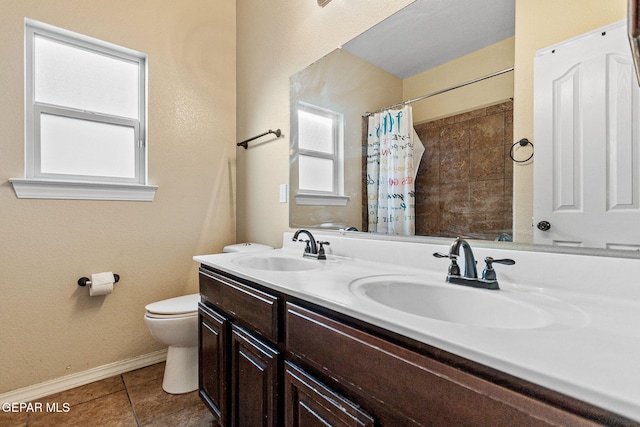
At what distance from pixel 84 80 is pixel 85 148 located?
436 mm

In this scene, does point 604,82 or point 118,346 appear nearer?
point 604,82

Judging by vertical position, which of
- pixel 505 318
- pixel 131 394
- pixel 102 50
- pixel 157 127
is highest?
pixel 102 50

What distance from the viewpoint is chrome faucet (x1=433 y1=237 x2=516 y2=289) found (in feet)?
2.79

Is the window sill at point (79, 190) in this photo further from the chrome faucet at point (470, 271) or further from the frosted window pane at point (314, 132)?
the chrome faucet at point (470, 271)

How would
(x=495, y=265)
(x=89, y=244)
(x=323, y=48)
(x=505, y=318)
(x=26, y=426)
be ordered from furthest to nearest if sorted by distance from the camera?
(x=89, y=244) < (x=323, y=48) < (x=26, y=426) < (x=495, y=265) < (x=505, y=318)

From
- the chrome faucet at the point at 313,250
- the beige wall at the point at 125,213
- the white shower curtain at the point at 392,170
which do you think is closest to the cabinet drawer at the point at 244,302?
the chrome faucet at the point at 313,250

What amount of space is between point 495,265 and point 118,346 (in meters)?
2.23

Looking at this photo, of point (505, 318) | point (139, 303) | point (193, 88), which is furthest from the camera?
point (193, 88)

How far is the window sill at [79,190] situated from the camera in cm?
165

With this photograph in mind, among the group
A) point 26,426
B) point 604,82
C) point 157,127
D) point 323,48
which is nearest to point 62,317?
point 26,426

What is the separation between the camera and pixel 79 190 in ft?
5.89

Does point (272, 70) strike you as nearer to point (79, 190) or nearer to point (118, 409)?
point (79, 190)

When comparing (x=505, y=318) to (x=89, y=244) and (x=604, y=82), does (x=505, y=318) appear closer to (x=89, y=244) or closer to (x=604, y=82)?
(x=604, y=82)

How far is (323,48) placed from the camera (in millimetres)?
1691
